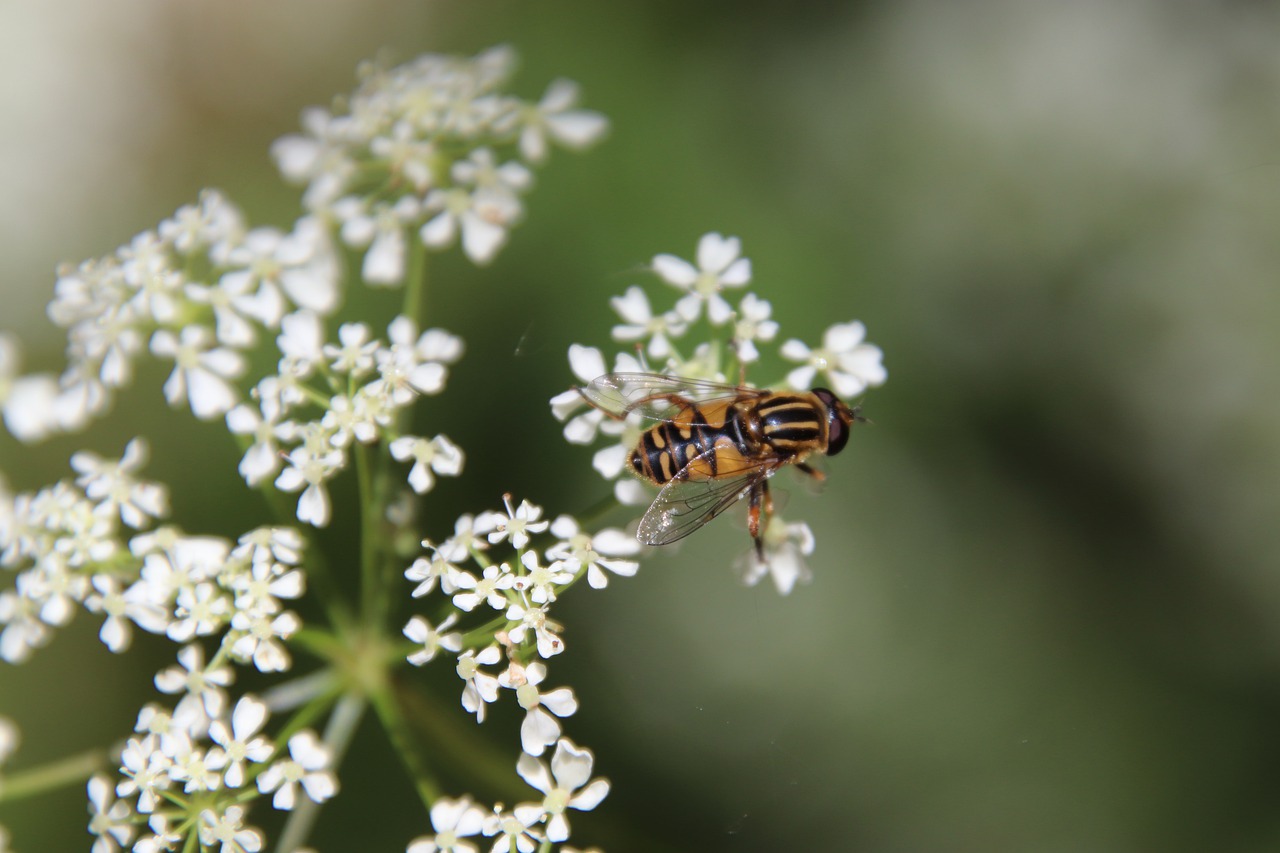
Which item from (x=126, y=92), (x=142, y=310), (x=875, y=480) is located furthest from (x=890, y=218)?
(x=126, y=92)

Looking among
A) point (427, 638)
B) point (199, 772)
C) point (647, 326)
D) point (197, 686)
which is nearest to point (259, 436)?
point (197, 686)

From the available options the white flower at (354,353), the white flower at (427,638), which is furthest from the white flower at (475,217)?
the white flower at (427,638)

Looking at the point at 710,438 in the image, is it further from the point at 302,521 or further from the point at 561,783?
the point at 302,521

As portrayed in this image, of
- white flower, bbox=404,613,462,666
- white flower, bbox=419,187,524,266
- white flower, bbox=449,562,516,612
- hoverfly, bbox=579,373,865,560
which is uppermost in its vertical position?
white flower, bbox=419,187,524,266

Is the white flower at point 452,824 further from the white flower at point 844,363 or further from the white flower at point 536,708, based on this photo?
the white flower at point 844,363

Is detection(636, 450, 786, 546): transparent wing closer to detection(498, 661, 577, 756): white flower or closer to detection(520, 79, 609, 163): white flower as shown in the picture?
detection(498, 661, 577, 756): white flower

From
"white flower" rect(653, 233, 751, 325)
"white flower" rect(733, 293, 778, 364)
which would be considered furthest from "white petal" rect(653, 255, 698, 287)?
"white flower" rect(733, 293, 778, 364)

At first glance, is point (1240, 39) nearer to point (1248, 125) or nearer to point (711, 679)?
point (1248, 125)
